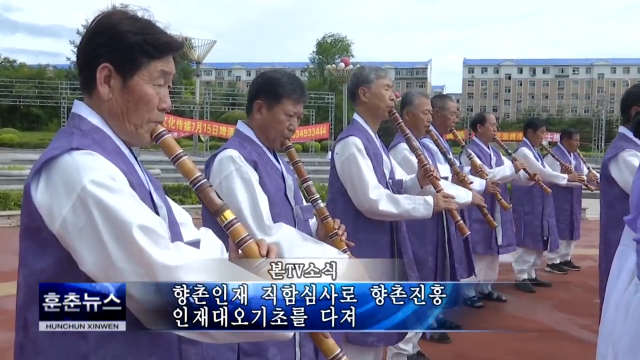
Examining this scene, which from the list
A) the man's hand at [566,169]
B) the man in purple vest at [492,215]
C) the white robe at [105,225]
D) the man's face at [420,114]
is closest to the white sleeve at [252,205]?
the white robe at [105,225]

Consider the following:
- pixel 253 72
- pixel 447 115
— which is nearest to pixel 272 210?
pixel 447 115

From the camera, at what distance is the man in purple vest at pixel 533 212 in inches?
294

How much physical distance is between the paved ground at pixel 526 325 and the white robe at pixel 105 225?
1.69m

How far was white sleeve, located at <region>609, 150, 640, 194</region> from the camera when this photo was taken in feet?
13.1

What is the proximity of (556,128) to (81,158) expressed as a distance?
136 ft

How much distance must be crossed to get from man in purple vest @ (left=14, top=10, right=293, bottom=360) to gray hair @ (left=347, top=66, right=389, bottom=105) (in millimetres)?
2256

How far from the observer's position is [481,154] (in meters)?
6.89

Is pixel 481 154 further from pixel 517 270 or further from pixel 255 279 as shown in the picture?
pixel 255 279

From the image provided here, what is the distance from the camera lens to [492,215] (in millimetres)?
6754

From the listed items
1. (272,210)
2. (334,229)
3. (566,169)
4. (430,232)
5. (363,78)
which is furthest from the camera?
(566,169)

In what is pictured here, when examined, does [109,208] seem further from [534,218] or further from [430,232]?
[534,218]

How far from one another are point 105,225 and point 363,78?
2715 millimetres

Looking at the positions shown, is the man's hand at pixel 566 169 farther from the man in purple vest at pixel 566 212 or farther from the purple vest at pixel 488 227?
the purple vest at pixel 488 227

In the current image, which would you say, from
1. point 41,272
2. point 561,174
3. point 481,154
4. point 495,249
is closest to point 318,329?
point 41,272
